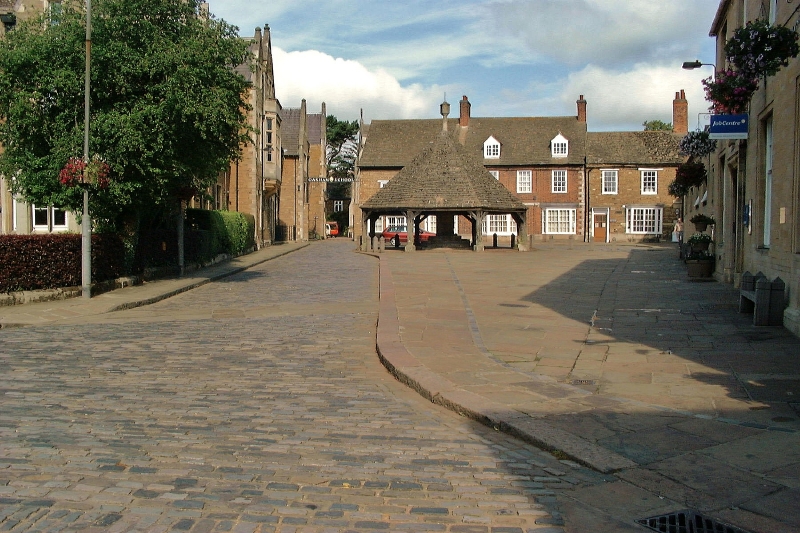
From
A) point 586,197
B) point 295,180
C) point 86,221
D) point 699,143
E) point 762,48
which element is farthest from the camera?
point 295,180

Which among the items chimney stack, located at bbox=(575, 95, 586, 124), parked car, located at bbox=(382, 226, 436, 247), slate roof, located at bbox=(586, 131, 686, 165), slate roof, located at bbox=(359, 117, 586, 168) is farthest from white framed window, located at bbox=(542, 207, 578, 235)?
parked car, located at bbox=(382, 226, 436, 247)

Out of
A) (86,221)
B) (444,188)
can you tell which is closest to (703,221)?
(86,221)

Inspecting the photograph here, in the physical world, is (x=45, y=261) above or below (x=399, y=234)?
below

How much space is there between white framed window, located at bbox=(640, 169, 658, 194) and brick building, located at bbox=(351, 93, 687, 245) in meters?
0.07

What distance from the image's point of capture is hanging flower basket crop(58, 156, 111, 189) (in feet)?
52.4

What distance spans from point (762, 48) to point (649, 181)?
45180 mm

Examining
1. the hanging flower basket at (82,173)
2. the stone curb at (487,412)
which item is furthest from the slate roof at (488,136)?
the stone curb at (487,412)

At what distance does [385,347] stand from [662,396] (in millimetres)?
3873

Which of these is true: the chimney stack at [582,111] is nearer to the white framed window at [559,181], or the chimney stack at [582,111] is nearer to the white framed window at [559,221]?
the white framed window at [559,181]

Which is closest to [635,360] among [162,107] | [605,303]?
[605,303]

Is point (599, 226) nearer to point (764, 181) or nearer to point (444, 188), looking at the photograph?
point (444, 188)

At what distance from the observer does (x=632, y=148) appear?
178ft

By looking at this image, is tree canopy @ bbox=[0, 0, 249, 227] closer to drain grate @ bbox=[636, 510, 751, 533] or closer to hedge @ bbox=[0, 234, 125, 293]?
hedge @ bbox=[0, 234, 125, 293]

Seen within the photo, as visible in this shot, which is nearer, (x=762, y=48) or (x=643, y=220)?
(x=762, y=48)
